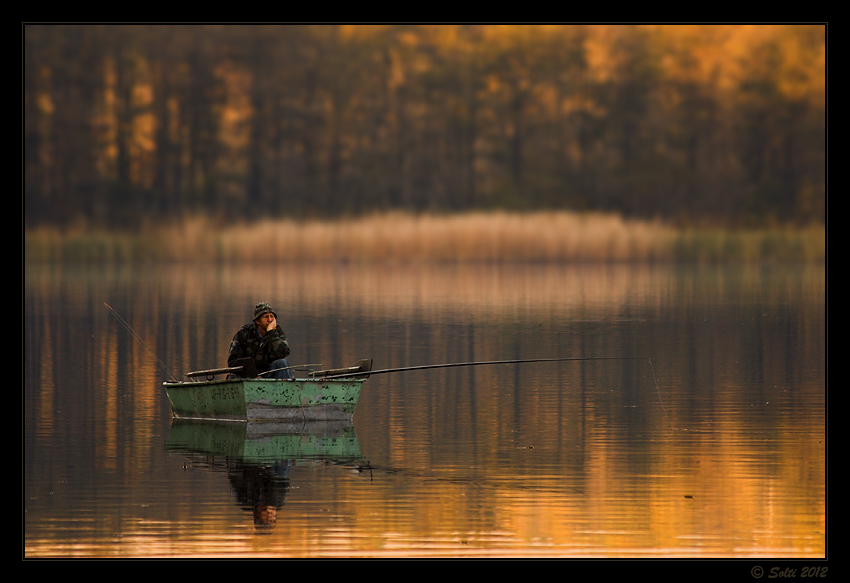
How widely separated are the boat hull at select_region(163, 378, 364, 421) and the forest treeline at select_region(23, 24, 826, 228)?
8129 cm

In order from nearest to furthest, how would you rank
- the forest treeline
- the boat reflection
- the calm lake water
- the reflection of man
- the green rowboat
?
1. the calm lake water
2. the reflection of man
3. the boat reflection
4. the green rowboat
5. the forest treeline

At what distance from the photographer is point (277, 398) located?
16.3 meters

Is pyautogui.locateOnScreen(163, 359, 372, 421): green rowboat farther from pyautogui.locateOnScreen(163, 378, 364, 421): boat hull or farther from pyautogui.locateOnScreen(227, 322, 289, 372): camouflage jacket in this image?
pyautogui.locateOnScreen(227, 322, 289, 372): camouflage jacket

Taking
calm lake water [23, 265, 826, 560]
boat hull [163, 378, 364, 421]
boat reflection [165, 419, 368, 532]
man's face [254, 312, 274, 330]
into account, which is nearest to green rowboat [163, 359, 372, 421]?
boat hull [163, 378, 364, 421]

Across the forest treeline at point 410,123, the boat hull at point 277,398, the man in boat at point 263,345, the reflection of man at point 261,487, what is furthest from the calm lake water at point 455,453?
the forest treeline at point 410,123

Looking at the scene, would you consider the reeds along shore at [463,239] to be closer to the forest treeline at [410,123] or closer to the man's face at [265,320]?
the forest treeline at [410,123]

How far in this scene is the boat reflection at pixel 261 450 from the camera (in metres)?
13.2

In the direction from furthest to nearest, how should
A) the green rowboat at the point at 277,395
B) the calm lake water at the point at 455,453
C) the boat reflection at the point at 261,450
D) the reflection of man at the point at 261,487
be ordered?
the green rowboat at the point at 277,395
the boat reflection at the point at 261,450
the reflection of man at the point at 261,487
the calm lake water at the point at 455,453

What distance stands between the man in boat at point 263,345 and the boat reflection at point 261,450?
0.67 m

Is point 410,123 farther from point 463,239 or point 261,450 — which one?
point 261,450

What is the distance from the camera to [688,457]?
15.1 metres

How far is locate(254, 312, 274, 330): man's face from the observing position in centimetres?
1628

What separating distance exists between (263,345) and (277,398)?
634mm

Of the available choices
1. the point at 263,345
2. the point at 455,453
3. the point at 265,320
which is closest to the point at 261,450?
the point at 263,345
